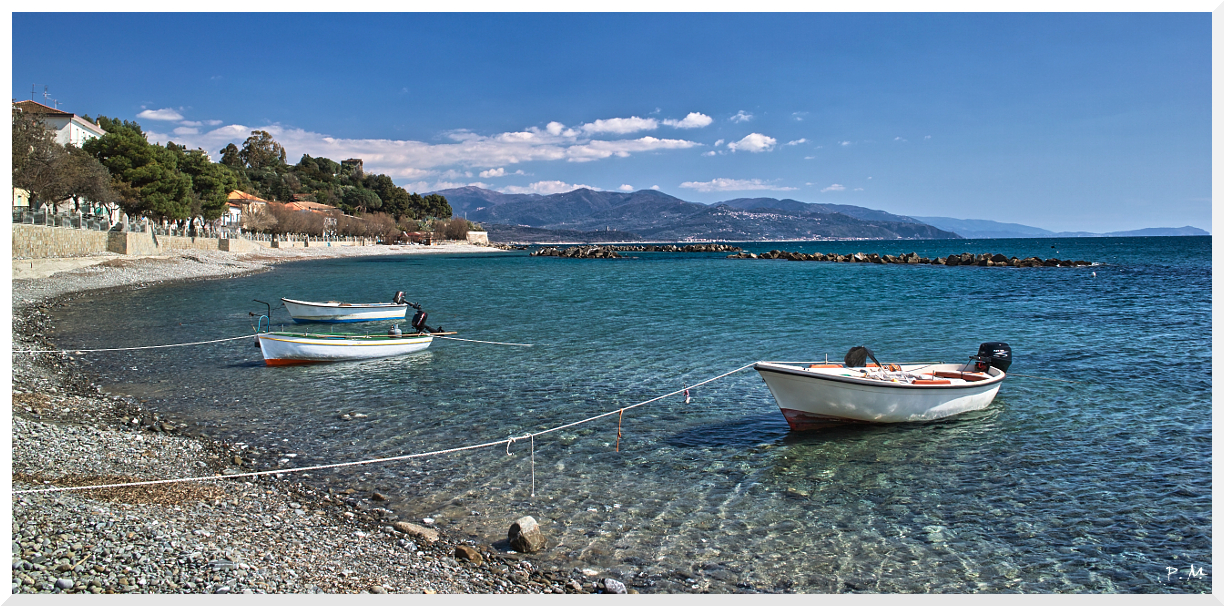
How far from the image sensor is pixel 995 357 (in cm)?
1229

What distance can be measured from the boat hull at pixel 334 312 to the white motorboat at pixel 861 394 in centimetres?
1745

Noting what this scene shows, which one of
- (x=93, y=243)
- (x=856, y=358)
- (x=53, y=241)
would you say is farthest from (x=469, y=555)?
(x=93, y=243)

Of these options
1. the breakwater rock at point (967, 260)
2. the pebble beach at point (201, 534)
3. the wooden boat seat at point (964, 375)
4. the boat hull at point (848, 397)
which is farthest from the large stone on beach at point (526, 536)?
the breakwater rock at point (967, 260)

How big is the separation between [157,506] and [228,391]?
22.5ft

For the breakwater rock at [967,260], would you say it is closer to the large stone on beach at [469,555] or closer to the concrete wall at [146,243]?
the concrete wall at [146,243]

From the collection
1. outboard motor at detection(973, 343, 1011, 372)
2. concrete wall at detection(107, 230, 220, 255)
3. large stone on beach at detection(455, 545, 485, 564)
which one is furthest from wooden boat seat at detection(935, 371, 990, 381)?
concrete wall at detection(107, 230, 220, 255)

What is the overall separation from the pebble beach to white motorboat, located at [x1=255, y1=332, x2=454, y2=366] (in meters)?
4.91

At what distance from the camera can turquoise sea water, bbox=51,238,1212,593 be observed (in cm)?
673

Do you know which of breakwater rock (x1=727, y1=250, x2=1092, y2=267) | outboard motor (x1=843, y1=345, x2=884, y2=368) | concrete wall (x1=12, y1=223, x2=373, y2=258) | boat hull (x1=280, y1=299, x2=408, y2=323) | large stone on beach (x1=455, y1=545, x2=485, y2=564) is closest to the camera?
large stone on beach (x1=455, y1=545, x2=485, y2=564)

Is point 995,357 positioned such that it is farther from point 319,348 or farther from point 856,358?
point 319,348

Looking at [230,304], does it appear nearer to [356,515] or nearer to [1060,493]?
[356,515]

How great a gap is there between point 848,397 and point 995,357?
388 centimetres

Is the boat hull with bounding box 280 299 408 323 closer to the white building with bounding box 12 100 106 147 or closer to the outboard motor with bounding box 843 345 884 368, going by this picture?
the outboard motor with bounding box 843 345 884 368

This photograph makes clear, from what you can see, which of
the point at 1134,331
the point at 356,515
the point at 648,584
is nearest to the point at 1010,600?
the point at 648,584
